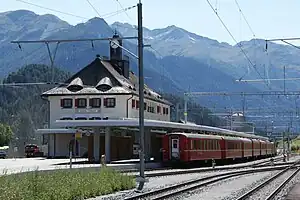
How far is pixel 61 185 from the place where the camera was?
21.7 metres

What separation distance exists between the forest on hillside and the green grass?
258 feet

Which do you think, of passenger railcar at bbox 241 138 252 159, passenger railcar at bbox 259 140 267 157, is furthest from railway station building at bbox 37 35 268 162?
passenger railcar at bbox 259 140 267 157

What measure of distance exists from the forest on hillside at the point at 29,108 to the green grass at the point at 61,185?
78.6m

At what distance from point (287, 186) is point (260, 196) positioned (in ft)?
21.6

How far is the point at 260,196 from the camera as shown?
→ 24219 mm

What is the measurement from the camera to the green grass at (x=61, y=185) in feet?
60.1

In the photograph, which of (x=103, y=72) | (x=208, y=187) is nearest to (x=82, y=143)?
(x=103, y=72)

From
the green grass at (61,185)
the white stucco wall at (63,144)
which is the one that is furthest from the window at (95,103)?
the green grass at (61,185)

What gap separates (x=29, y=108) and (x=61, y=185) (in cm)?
10565

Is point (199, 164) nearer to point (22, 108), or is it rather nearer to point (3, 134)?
point (3, 134)

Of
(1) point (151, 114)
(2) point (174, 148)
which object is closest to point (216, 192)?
(2) point (174, 148)

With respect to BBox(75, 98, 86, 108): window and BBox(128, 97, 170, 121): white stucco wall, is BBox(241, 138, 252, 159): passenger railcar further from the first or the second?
BBox(75, 98, 86, 108): window

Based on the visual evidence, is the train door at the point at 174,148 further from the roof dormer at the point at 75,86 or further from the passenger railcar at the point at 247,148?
the roof dormer at the point at 75,86

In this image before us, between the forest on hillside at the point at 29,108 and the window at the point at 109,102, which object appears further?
the forest on hillside at the point at 29,108
